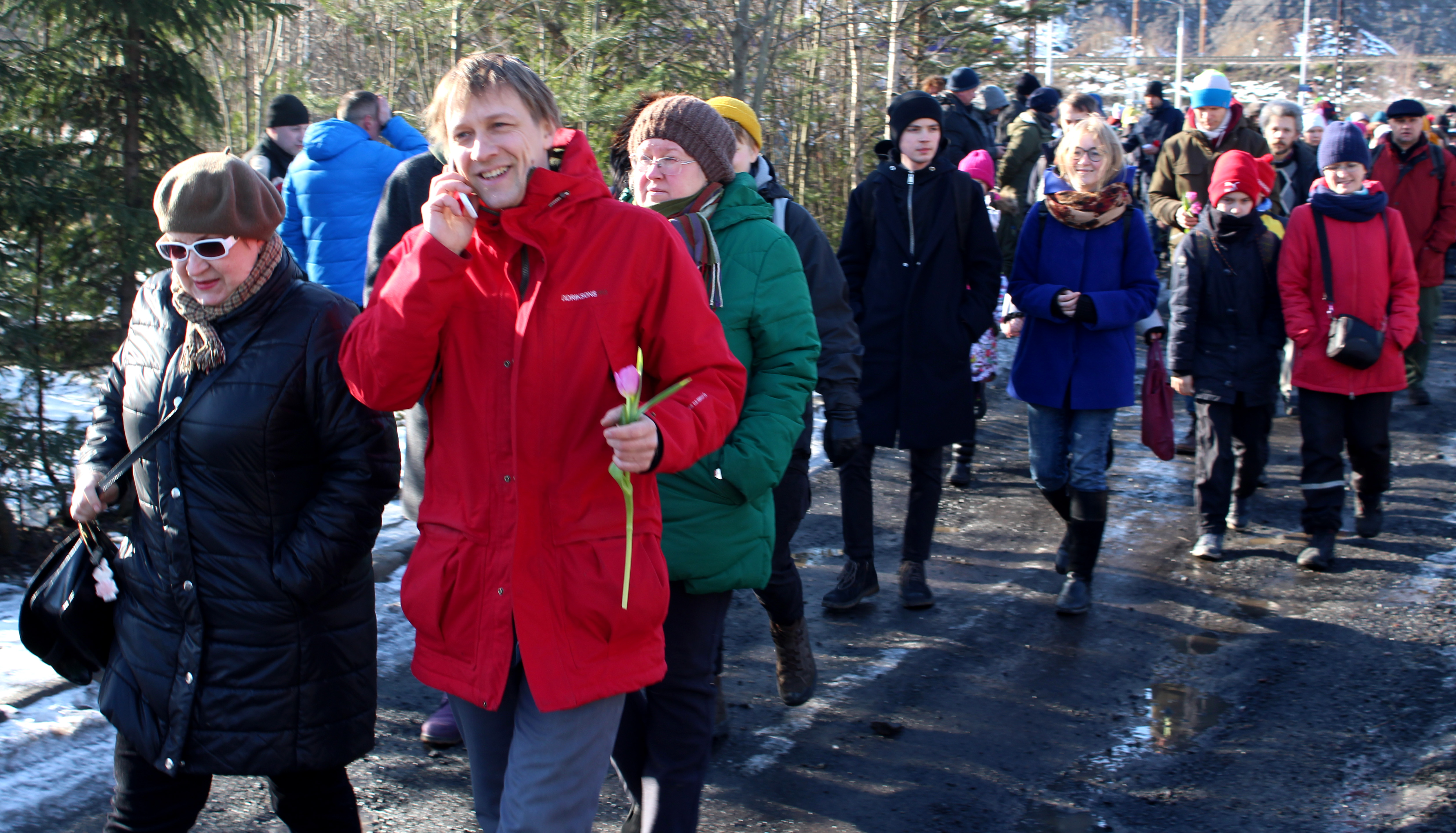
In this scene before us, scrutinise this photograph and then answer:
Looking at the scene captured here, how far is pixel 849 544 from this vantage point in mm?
5492

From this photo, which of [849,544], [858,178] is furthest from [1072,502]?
[858,178]

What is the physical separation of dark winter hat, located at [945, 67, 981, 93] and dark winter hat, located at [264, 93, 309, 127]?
17.7 feet

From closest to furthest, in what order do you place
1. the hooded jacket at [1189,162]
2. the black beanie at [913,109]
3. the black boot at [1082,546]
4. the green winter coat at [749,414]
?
the green winter coat at [749,414], the black beanie at [913,109], the black boot at [1082,546], the hooded jacket at [1189,162]

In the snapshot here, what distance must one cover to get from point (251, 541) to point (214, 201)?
754 millimetres

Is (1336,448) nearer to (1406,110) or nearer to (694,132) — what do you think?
(1406,110)

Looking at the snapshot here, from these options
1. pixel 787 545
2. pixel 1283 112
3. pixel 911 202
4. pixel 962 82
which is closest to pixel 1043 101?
pixel 962 82

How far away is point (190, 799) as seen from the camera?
2863mm

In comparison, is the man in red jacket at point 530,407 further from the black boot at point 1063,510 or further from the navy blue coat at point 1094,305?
the black boot at point 1063,510

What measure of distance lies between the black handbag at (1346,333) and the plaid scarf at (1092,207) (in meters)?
1.45

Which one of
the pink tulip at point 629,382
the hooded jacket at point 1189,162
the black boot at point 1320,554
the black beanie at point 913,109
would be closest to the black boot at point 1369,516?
the black boot at point 1320,554

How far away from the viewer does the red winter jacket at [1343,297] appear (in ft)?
20.6

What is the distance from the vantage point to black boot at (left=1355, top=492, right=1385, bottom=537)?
6.62 metres

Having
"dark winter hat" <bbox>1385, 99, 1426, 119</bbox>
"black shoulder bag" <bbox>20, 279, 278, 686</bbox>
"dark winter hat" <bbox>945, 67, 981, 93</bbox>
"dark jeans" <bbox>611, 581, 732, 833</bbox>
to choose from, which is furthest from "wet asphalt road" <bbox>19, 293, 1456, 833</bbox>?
"dark winter hat" <bbox>945, 67, 981, 93</bbox>

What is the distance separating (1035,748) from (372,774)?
218cm
